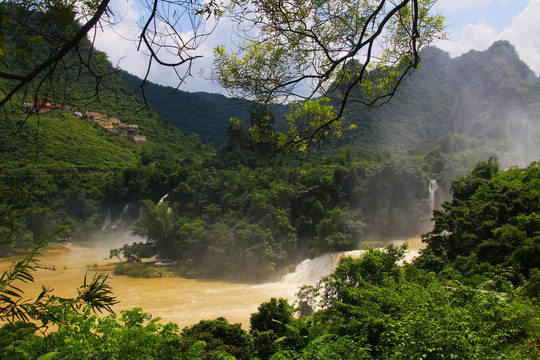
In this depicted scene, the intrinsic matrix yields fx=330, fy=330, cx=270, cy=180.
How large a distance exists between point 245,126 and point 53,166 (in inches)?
1536

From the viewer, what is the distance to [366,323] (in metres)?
4.37

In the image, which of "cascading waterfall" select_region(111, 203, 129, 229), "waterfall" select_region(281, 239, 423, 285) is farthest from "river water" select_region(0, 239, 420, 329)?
"cascading waterfall" select_region(111, 203, 129, 229)

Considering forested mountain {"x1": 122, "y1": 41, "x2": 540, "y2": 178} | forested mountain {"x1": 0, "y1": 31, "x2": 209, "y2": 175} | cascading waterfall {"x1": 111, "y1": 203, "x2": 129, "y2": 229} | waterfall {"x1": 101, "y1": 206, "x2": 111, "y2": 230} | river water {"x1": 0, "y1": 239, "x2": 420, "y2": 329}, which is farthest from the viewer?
forested mountain {"x1": 122, "y1": 41, "x2": 540, "y2": 178}

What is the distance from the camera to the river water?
1355 centimetres

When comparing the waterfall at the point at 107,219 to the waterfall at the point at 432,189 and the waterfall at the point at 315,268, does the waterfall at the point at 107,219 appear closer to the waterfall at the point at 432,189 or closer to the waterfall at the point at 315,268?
the waterfall at the point at 315,268

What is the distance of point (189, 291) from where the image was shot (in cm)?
1689

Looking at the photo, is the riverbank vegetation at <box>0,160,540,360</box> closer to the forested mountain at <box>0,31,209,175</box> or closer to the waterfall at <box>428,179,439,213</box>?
the waterfall at <box>428,179,439,213</box>

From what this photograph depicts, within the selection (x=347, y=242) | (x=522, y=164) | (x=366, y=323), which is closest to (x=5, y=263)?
(x=347, y=242)

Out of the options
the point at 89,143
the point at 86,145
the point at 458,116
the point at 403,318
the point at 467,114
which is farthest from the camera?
the point at 458,116

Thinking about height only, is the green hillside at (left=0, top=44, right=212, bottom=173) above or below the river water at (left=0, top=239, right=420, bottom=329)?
above

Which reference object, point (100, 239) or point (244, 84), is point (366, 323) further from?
point (100, 239)

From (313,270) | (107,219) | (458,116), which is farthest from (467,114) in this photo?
(107,219)

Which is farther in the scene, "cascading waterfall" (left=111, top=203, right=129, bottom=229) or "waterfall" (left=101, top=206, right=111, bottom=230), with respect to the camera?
"waterfall" (left=101, top=206, right=111, bottom=230)

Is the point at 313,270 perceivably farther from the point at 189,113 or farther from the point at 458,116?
the point at 189,113
